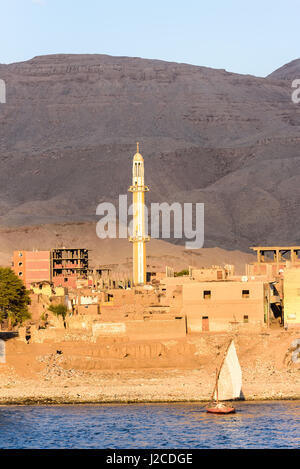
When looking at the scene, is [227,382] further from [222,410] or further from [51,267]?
[51,267]

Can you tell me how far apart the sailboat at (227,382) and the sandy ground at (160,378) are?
5.97ft

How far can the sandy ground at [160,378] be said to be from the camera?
204 ft

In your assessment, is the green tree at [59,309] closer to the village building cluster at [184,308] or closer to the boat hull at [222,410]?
the village building cluster at [184,308]

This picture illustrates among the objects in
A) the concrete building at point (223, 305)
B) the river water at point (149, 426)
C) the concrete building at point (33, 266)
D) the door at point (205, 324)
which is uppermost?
the concrete building at point (33, 266)

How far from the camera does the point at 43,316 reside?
289ft

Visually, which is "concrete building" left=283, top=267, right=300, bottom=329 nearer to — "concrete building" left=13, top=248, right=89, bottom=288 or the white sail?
the white sail

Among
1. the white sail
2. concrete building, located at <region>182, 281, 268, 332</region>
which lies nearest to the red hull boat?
the white sail

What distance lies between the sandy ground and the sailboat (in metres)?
1.82

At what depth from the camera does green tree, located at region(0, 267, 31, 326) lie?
266 ft

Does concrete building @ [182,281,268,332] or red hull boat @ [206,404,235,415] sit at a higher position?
concrete building @ [182,281,268,332]

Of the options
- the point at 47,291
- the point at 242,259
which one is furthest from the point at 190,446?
the point at 242,259

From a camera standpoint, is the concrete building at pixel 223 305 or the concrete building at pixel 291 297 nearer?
the concrete building at pixel 223 305

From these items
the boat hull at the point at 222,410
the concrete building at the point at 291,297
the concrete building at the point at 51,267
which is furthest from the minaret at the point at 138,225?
the boat hull at the point at 222,410

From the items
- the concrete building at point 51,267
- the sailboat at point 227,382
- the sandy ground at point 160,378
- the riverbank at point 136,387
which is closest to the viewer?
the sailboat at point 227,382
